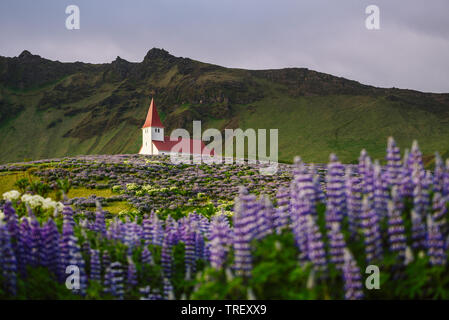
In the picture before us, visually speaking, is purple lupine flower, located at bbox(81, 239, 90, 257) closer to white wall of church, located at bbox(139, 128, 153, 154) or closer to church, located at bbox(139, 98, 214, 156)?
church, located at bbox(139, 98, 214, 156)

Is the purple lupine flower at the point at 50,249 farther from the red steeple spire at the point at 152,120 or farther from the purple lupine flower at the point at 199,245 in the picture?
the red steeple spire at the point at 152,120

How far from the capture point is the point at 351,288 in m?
5.26

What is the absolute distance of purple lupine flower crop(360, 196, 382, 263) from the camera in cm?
560

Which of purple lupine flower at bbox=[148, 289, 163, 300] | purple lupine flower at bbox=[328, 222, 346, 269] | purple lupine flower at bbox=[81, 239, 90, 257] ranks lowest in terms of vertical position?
purple lupine flower at bbox=[148, 289, 163, 300]

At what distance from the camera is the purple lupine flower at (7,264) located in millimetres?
6070

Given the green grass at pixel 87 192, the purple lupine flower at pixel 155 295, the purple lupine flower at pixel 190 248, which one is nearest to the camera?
the purple lupine flower at pixel 155 295

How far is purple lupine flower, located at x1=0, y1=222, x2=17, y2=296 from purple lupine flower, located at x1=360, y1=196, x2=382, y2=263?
5.08 meters

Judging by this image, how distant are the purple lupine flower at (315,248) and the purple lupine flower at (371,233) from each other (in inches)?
25.9

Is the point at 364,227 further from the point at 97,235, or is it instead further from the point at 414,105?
the point at 414,105

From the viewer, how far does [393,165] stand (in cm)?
657

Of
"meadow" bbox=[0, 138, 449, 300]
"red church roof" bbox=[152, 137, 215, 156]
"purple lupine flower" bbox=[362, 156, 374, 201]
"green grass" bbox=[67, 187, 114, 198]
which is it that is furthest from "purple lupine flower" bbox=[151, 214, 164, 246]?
"red church roof" bbox=[152, 137, 215, 156]

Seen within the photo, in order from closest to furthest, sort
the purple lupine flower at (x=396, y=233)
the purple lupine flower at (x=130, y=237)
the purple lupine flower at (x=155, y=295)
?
1. the purple lupine flower at (x=396, y=233)
2. the purple lupine flower at (x=155, y=295)
3. the purple lupine flower at (x=130, y=237)

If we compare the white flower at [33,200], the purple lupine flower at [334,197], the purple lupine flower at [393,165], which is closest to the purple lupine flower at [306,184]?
the purple lupine flower at [334,197]
